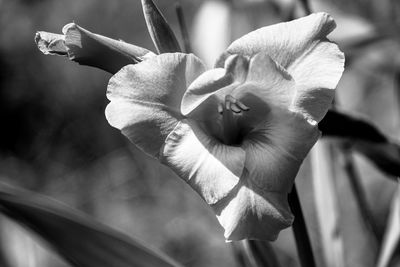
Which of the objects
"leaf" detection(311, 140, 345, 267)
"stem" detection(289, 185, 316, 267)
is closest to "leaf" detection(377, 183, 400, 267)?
"leaf" detection(311, 140, 345, 267)

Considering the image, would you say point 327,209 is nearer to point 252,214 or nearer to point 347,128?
point 347,128

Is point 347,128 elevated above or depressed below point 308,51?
below

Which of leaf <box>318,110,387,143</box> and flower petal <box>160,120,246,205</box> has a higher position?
flower petal <box>160,120,246,205</box>

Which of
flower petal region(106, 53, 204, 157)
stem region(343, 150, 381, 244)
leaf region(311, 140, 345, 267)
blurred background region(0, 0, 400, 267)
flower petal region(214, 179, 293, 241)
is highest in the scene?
flower petal region(106, 53, 204, 157)

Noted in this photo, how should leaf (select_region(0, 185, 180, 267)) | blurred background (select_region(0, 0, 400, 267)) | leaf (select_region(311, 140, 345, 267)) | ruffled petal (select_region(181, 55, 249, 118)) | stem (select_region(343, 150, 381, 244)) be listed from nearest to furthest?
ruffled petal (select_region(181, 55, 249, 118)), leaf (select_region(0, 185, 180, 267)), leaf (select_region(311, 140, 345, 267)), stem (select_region(343, 150, 381, 244)), blurred background (select_region(0, 0, 400, 267))

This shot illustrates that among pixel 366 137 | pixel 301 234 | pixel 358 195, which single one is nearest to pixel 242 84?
pixel 301 234

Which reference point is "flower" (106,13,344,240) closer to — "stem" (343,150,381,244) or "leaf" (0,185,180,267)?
"leaf" (0,185,180,267)
